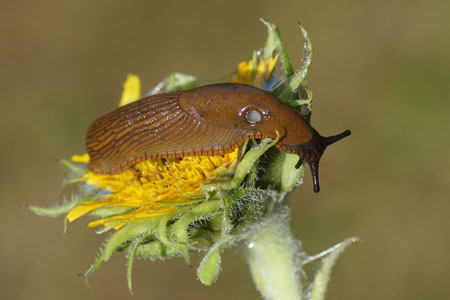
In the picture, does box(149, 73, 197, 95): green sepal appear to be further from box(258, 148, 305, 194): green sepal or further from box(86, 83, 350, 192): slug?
box(258, 148, 305, 194): green sepal

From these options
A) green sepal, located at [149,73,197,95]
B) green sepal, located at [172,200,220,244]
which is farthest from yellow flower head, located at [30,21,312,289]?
green sepal, located at [149,73,197,95]

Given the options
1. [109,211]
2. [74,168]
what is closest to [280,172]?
[109,211]

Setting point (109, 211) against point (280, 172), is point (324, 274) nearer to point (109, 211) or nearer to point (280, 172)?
point (280, 172)

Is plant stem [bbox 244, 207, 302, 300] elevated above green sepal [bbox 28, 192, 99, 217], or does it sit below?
below

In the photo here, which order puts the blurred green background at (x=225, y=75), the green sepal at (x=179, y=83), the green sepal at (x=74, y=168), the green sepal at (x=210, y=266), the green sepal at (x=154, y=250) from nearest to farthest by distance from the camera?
the green sepal at (x=210, y=266)
the green sepal at (x=154, y=250)
the green sepal at (x=74, y=168)
the green sepal at (x=179, y=83)
the blurred green background at (x=225, y=75)

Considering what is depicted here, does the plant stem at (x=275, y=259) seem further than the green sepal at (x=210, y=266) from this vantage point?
Yes

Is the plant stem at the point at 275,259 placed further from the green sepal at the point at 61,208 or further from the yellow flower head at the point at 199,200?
the green sepal at the point at 61,208

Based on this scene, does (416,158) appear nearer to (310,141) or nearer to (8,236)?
(310,141)

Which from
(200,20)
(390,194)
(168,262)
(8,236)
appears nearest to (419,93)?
(390,194)

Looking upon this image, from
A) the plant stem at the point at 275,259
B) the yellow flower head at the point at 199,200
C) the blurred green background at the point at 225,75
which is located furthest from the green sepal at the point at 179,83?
the blurred green background at the point at 225,75
